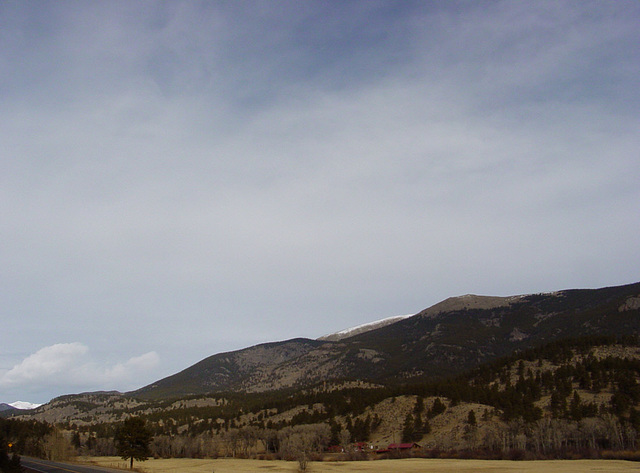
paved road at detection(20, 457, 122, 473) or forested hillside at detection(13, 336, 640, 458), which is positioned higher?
paved road at detection(20, 457, 122, 473)

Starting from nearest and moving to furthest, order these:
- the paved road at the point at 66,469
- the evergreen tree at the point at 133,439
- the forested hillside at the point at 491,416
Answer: the paved road at the point at 66,469 → the evergreen tree at the point at 133,439 → the forested hillside at the point at 491,416

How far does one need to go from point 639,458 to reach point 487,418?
48.4 meters

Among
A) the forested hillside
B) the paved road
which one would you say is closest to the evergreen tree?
the paved road

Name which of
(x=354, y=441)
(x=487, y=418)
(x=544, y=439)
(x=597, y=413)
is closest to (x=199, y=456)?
(x=354, y=441)

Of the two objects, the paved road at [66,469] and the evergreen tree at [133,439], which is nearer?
the paved road at [66,469]

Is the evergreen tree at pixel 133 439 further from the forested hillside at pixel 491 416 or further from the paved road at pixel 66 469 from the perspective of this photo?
the forested hillside at pixel 491 416

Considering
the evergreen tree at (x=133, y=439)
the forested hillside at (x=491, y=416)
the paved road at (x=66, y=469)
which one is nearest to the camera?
the paved road at (x=66, y=469)

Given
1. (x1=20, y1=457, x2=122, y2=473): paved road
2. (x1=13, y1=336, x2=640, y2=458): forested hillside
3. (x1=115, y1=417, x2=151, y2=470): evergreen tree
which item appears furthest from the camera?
(x1=13, y1=336, x2=640, y2=458): forested hillside

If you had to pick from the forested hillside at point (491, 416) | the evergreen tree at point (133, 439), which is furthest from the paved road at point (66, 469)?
the forested hillside at point (491, 416)

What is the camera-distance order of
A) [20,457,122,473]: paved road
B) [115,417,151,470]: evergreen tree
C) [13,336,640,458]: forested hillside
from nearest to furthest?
[20,457,122,473]: paved road
[115,417,151,470]: evergreen tree
[13,336,640,458]: forested hillside

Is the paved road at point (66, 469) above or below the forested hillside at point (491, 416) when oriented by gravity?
above

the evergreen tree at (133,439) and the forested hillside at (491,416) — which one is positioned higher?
the evergreen tree at (133,439)

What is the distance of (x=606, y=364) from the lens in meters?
125

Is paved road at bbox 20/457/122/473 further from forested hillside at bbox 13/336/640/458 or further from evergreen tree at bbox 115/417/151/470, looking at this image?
forested hillside at bbox 13/336/640/458
